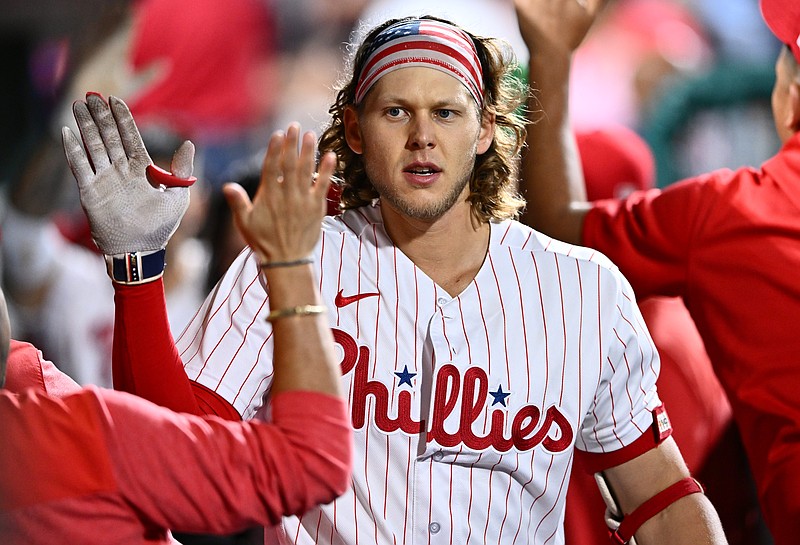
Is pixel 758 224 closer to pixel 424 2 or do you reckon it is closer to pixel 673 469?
pixel 673 469

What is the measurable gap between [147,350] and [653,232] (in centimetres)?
130

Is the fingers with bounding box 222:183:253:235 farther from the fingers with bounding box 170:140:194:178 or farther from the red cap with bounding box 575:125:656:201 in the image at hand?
the red cap with bounding box 575:125:656:201

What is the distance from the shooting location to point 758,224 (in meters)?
2.59

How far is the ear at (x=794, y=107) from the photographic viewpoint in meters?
2.82

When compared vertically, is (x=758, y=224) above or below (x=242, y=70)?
below

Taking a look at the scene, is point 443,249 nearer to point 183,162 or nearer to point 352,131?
point 352,131

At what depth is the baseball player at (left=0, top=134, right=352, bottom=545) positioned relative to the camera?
1507 mm

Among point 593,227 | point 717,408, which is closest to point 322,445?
point 593,227

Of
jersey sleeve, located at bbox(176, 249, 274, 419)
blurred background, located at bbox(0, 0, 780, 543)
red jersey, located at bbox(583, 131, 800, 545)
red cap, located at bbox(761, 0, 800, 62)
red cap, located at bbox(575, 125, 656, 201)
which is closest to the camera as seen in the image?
jersey sleeve, located at bbox(176, 249, 274, 419)

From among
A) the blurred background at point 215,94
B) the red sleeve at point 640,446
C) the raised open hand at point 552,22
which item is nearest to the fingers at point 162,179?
the blurred background at point 215,94

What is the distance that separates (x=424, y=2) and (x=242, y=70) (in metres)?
1.24

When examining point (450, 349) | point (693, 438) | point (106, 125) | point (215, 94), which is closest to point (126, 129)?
point (106, 125)

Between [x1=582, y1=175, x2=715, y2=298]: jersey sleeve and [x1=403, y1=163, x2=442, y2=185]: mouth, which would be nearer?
[x1=403, y1=163, x2=442, y2=185]: mouth

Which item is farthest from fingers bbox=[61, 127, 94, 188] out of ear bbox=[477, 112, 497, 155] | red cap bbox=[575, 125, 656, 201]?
red cap bbox=[575, 125, 656, 201]
